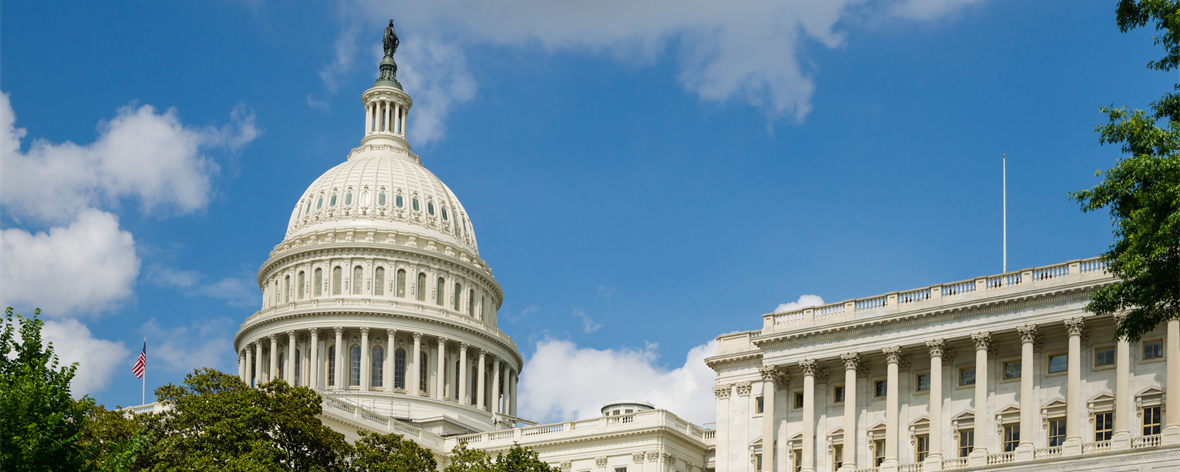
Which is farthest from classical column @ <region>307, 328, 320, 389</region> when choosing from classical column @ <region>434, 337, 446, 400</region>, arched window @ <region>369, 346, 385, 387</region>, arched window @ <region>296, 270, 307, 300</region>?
classical column @ <region>434, 337, 446, 400</region>

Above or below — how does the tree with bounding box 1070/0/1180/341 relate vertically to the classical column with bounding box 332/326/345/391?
below

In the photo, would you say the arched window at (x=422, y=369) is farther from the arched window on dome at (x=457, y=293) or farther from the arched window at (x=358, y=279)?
the arched window at (x=358, y=279)

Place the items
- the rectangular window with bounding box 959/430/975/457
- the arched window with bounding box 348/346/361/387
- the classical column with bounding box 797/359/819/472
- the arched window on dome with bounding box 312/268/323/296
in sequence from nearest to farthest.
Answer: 1. the rectangular window with bounding box 959/430/975/457
2. the classical column with bounding box 797/359/819/472
3. the arched window with bounding box 348/346/361/387
4. the arched window on dome with bounding box 312/268/323/296

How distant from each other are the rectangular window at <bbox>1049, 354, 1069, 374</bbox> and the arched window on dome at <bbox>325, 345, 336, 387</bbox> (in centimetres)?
6642

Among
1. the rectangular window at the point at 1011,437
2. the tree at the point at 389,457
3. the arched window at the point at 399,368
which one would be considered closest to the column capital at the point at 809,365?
the rectangular window at the point at 1011,437

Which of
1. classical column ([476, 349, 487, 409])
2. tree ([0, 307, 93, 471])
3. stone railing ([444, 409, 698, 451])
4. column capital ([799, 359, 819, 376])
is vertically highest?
classical column ([476, 349, 487, 409])

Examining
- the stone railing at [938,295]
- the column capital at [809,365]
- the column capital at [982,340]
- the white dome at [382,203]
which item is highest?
the white dome at [382,203]

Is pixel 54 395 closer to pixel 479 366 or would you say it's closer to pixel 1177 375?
pixel 1177 375

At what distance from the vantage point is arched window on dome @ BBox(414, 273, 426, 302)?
130000 millimetres

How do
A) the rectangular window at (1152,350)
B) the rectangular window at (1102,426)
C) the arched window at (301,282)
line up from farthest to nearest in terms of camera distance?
the arched window at (301,282)
the rectangular window at (1102,426)
the rectangular window at (1152,350)

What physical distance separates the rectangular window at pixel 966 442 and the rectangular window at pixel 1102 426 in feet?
19.7

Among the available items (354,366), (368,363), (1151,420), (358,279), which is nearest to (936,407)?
(1151,420)

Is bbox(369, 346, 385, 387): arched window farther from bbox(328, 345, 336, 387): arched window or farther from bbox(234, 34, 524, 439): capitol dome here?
bbox(328, 345, 336, 387): arched window

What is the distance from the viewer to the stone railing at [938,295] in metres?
71.4
